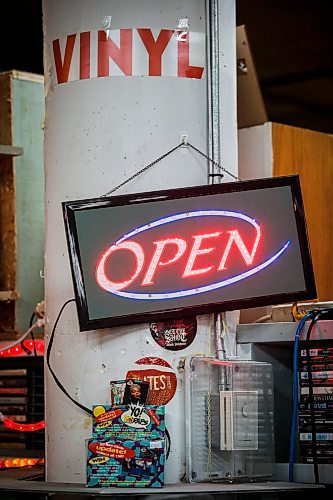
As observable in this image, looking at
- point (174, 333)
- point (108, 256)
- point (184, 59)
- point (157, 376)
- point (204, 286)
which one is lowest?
point (157, 376)

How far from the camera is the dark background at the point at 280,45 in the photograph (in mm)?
7523

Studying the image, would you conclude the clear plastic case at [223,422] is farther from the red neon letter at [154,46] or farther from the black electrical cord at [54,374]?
the red neon letter at [154,46]

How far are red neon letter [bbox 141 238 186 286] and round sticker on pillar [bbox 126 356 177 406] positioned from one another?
0.31 m

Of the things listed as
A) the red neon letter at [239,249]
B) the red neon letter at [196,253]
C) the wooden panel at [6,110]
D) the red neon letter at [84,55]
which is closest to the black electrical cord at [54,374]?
the red neon letter at [196,253]

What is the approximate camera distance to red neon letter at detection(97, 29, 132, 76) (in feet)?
13.6

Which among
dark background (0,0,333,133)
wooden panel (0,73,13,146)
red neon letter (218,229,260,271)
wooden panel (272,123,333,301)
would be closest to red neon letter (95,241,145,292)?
red neon letter (218,229,260,271)

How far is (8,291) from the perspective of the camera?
217 inches

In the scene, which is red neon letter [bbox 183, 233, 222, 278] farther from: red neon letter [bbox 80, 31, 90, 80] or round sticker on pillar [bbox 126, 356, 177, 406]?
red neon letter [bbox 80, 31, 90, 80]

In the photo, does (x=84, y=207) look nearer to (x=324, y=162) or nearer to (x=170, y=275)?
(x=170, y=275)

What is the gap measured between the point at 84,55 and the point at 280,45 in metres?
4.58

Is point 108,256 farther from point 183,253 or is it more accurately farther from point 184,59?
point 184,59

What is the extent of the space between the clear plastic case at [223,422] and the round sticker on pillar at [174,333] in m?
0.08

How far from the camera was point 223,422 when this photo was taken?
3945mm

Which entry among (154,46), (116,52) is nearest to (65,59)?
(116,52)
